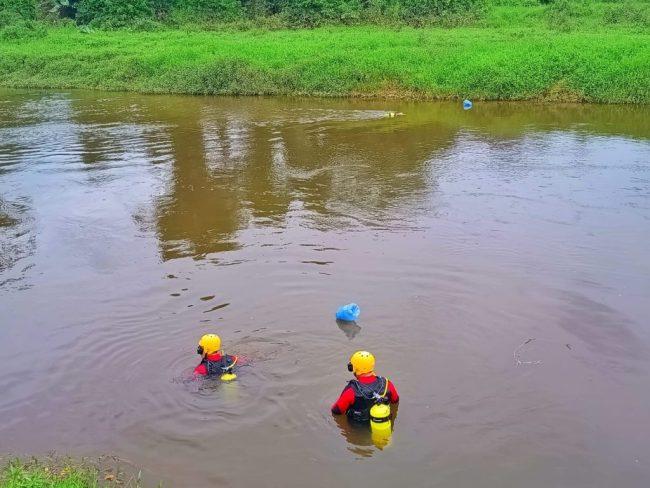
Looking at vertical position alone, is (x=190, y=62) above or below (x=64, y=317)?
above

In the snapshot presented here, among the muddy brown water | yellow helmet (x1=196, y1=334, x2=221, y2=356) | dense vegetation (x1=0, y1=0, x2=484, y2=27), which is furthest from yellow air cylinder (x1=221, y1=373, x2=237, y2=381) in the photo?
dense vegetation (x1=0, y1=0, x2=484, y2=27)

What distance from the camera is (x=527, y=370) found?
7.70 m

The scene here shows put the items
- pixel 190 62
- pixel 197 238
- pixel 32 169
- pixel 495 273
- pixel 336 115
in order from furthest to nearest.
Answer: pixel 190 62 → pixel 336 115 → pixel 32 169 → pixel 197 238 → pixel 495 273

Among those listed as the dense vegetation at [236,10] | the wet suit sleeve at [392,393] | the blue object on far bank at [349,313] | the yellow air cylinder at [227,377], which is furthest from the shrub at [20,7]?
the wet suit sleeve at [392,393]

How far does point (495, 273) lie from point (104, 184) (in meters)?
9.39

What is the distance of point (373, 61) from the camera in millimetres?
26781

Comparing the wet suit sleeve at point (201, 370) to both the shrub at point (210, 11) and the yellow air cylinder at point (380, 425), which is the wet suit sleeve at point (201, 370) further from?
the shrub at point (210, 11)

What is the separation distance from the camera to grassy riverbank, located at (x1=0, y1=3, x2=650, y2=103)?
24.1 metres

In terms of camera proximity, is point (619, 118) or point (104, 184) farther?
point (619, 118)

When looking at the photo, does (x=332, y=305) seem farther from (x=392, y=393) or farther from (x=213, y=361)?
(x=392, y=393)

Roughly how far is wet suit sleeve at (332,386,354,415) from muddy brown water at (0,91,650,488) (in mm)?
156

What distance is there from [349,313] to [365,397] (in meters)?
2.19

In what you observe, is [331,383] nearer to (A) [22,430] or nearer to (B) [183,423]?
(B) [183,423]

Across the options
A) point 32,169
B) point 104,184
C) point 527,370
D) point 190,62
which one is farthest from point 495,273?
point 190,62
